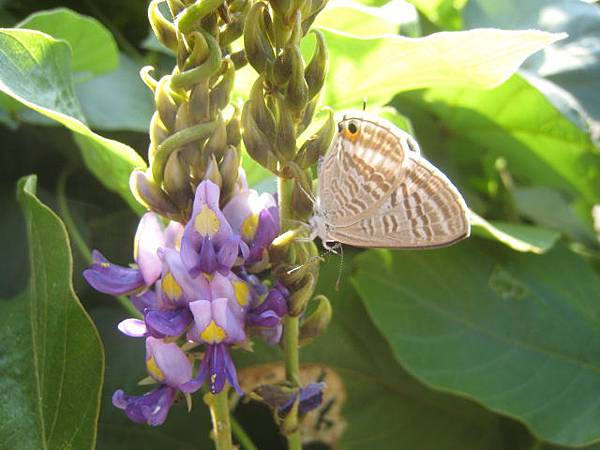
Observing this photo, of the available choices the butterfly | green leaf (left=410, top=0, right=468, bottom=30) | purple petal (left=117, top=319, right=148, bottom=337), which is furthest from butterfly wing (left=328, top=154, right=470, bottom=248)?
green leaf (left=410, top=0, right=468, bottom=30)

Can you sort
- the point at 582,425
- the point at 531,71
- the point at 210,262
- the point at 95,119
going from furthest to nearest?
the point at 531,71, the point at 95,119, the point at 582,425, the point at 210,262

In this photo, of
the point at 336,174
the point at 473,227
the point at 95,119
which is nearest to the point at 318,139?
the point at 336,174

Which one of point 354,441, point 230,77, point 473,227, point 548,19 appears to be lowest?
point 354,441

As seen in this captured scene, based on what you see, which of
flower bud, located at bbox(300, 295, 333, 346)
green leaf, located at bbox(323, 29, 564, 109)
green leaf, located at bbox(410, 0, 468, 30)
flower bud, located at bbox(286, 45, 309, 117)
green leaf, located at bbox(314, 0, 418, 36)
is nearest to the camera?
flower bud, located at bbox(286, 45, 309, 117)

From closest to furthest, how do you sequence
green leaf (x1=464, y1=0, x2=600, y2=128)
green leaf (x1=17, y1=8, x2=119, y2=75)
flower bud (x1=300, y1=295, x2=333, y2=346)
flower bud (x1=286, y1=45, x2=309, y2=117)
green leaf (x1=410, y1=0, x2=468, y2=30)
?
flower bud (x1=286, y1=45, x2=309, y2=117) → flower bud (x1=300, y1=295, x2=333, y2=346) → green leaf (x1=17, y1=8, x2=119, y2=75) → green leaf (x1=464, y1=0, x2=600, y2=128) → green leaf (x1=410, y1=0, x2=468, y2=30)

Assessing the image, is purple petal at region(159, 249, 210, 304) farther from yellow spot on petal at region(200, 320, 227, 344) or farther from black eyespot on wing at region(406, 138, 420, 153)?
black eyespot on wing at region(406, 138, 420, 153)

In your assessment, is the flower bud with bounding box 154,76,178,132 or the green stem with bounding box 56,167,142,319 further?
the green stem with bounding box 56,167,142,319

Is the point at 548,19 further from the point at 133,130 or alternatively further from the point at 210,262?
the point at 210,262
